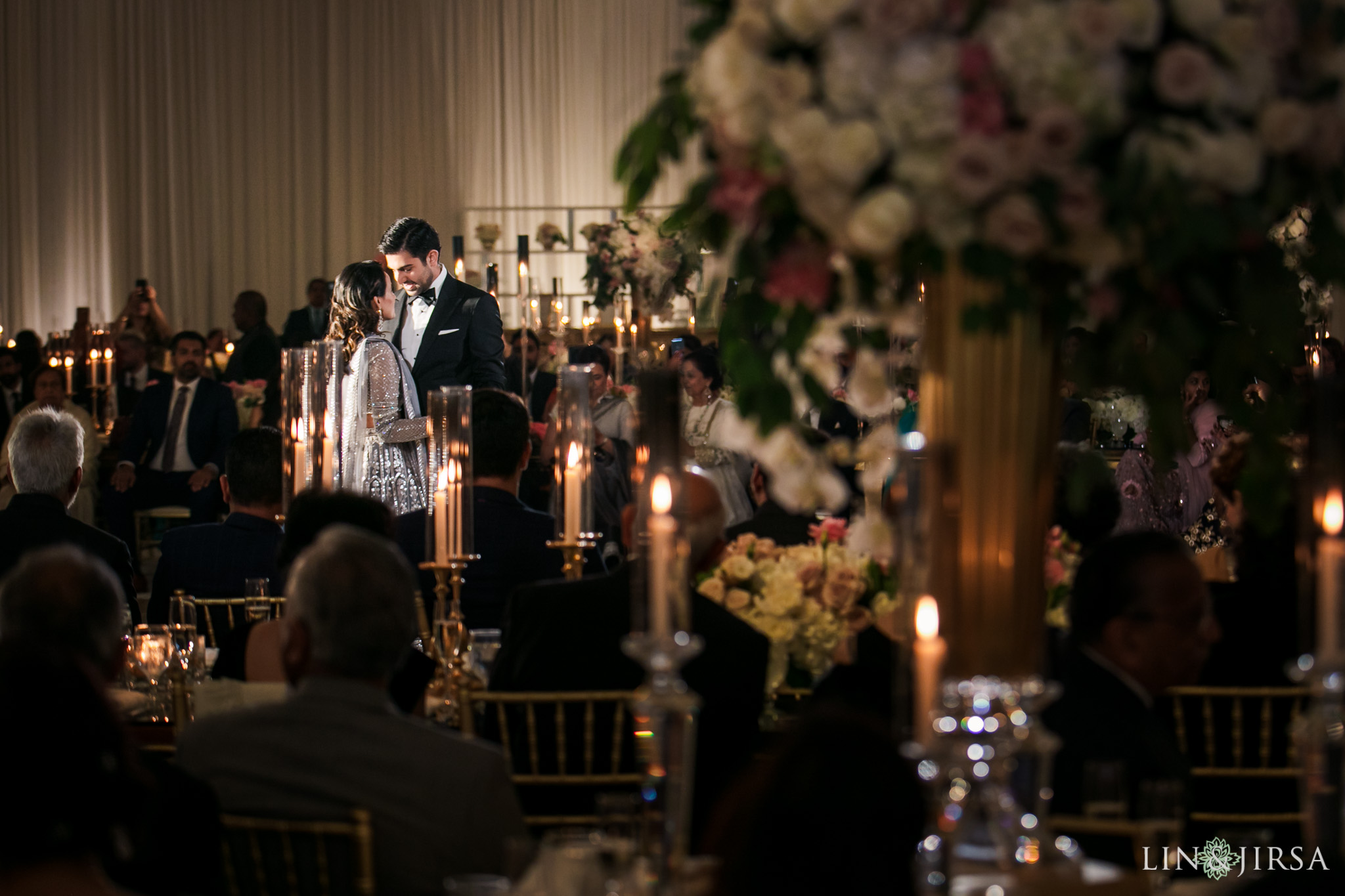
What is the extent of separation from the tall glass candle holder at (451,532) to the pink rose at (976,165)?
205cm

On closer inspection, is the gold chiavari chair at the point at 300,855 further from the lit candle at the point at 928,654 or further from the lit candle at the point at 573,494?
the lit candle at the point at 573,494

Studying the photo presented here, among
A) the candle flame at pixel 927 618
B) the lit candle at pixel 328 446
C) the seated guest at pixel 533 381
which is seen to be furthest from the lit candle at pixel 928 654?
the seated guest at pixel 533 381

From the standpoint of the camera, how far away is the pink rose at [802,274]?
187 centimetres

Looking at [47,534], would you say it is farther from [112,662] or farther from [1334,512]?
[1334,512]

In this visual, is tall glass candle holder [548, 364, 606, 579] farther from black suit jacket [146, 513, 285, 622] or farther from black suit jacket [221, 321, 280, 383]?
black suit jacket [221, 321, 280, 383]

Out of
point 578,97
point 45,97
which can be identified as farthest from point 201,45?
point 578,97

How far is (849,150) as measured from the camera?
174 cm

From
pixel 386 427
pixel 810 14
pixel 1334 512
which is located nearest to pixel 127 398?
pixel 386 427

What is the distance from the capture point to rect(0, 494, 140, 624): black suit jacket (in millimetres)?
4723

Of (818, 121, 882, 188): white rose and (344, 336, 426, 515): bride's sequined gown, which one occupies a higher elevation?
(818, 121, 882, 188): white rose

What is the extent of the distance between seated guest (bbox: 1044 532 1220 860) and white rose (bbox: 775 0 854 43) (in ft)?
4.35

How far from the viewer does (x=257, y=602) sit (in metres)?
3.92

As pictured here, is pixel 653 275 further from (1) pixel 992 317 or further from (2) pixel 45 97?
(2) pixel 45 97

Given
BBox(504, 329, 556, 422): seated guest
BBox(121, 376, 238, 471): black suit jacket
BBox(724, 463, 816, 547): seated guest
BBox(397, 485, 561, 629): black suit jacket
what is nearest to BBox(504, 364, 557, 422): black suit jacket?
BBox(504, 329, 556, 422): seated guest
